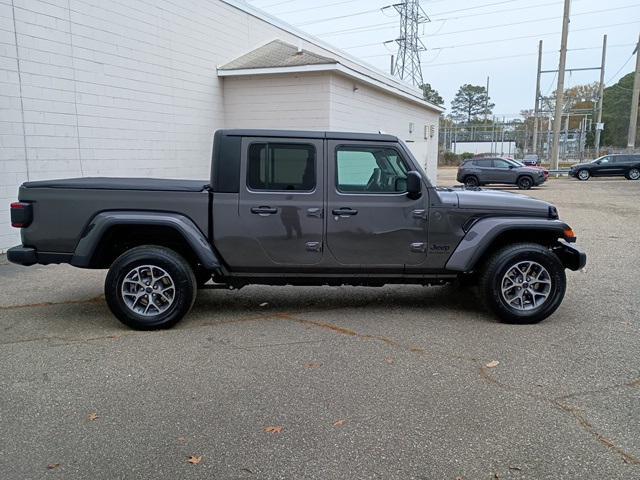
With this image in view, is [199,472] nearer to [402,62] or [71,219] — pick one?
[71,219]

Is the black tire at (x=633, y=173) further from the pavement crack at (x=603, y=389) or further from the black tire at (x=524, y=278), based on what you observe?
the pavement crack at (x=603, y=389)

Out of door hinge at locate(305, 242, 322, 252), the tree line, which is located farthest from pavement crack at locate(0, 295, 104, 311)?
the tree line

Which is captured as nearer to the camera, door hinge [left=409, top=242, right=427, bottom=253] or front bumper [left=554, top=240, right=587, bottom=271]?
door hinge [left=409, top=242, right=427, bottom=253]

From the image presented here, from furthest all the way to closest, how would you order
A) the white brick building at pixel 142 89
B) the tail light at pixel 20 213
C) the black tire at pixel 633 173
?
the black tire at pixel 633 173, the white brick building at pixel 142 89, the tail light at pixel 20 213

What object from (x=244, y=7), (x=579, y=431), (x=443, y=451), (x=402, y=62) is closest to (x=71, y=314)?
(x=443, y=451)

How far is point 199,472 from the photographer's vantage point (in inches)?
108

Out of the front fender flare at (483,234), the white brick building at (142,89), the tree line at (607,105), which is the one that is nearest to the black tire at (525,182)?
the white brick building at (142,89)

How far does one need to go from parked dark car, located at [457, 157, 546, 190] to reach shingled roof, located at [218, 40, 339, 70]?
13803mm

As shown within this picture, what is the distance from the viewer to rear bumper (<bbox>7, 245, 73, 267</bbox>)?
488 cm

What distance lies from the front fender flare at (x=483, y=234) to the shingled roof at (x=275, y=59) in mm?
8279

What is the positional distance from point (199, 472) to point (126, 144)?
903cm

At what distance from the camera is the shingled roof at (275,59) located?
41.2 feet

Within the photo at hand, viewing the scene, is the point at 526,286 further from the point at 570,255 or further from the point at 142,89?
the point at 142,89

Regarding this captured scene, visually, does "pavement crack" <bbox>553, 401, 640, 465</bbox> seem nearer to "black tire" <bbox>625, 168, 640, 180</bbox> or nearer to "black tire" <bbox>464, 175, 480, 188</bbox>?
"black tire" <bbox>464, 175, 480, 188</bbox>
